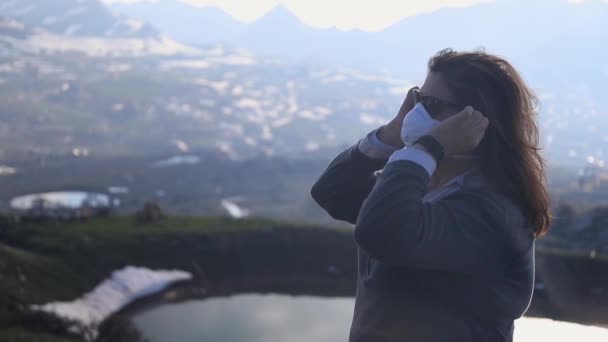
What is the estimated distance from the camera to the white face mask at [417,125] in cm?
335

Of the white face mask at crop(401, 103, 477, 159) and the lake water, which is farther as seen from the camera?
the lake water

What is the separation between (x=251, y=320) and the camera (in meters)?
31.7

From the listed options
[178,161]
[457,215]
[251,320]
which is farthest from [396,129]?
[178,161]

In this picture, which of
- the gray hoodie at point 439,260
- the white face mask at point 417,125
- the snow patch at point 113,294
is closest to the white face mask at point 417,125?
the white face mask at point 417,125

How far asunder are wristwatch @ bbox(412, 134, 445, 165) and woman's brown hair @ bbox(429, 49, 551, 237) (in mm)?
304

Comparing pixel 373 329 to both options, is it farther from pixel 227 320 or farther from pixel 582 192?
pixel 582 192

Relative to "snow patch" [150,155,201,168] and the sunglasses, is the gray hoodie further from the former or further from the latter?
"snow patch" [150,155,201,168]

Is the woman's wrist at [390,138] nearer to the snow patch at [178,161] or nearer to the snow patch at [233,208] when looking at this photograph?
the snow patch at [233,208]

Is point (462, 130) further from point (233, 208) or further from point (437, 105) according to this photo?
point (233, 208)

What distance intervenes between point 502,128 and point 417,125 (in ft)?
1.49

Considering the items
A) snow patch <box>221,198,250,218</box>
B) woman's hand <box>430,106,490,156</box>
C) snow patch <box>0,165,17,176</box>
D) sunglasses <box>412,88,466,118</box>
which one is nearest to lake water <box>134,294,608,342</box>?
sunglasses <box>412,88,466,118</box>

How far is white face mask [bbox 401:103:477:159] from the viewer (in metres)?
3.35

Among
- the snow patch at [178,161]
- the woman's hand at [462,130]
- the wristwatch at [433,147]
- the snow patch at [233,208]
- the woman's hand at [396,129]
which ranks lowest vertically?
the snow patch at [178,161]

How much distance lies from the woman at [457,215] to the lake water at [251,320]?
24.6 meters
